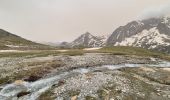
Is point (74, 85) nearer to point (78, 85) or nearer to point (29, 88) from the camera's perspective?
point (78, 85)

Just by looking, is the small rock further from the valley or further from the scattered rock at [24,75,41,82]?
the scattered rock at [24,75,41,82]

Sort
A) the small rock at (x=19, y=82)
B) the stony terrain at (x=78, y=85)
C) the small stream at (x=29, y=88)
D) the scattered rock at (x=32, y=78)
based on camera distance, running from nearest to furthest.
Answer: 1. the stony terrain at (x=78, y=85)
2. the small stream at (x=29, y=88)
3. the small rock at (x=19, y=82)
4. the scattered rock at (x=32, y=78)

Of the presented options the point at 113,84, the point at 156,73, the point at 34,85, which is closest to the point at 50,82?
the point at 34,85

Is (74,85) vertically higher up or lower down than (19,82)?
higher up

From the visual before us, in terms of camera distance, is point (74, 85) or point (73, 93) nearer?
point (73, 93)

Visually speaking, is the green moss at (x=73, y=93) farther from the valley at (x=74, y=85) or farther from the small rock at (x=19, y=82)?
the small rock at (x=19, y=82)

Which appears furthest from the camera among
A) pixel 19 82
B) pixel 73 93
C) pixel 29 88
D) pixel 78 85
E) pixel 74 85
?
pixel 19 82

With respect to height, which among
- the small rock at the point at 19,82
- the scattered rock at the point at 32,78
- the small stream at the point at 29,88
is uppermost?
the scattered rock at the point at 32,78

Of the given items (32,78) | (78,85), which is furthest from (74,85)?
(32,78)

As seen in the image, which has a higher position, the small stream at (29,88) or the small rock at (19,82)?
the small rock at (19,82)

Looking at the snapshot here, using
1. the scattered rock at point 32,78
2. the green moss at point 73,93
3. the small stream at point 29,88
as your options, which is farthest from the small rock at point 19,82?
the green moss at point 73,93

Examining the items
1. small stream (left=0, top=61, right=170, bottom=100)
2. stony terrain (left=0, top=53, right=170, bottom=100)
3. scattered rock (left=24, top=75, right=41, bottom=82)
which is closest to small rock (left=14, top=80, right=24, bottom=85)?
stony terrain (left=0, top=53, right=170, bottom=100)

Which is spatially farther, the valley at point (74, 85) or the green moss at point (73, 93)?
the valley at point (74, 85)

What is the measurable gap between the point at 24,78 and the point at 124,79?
65.4ft
